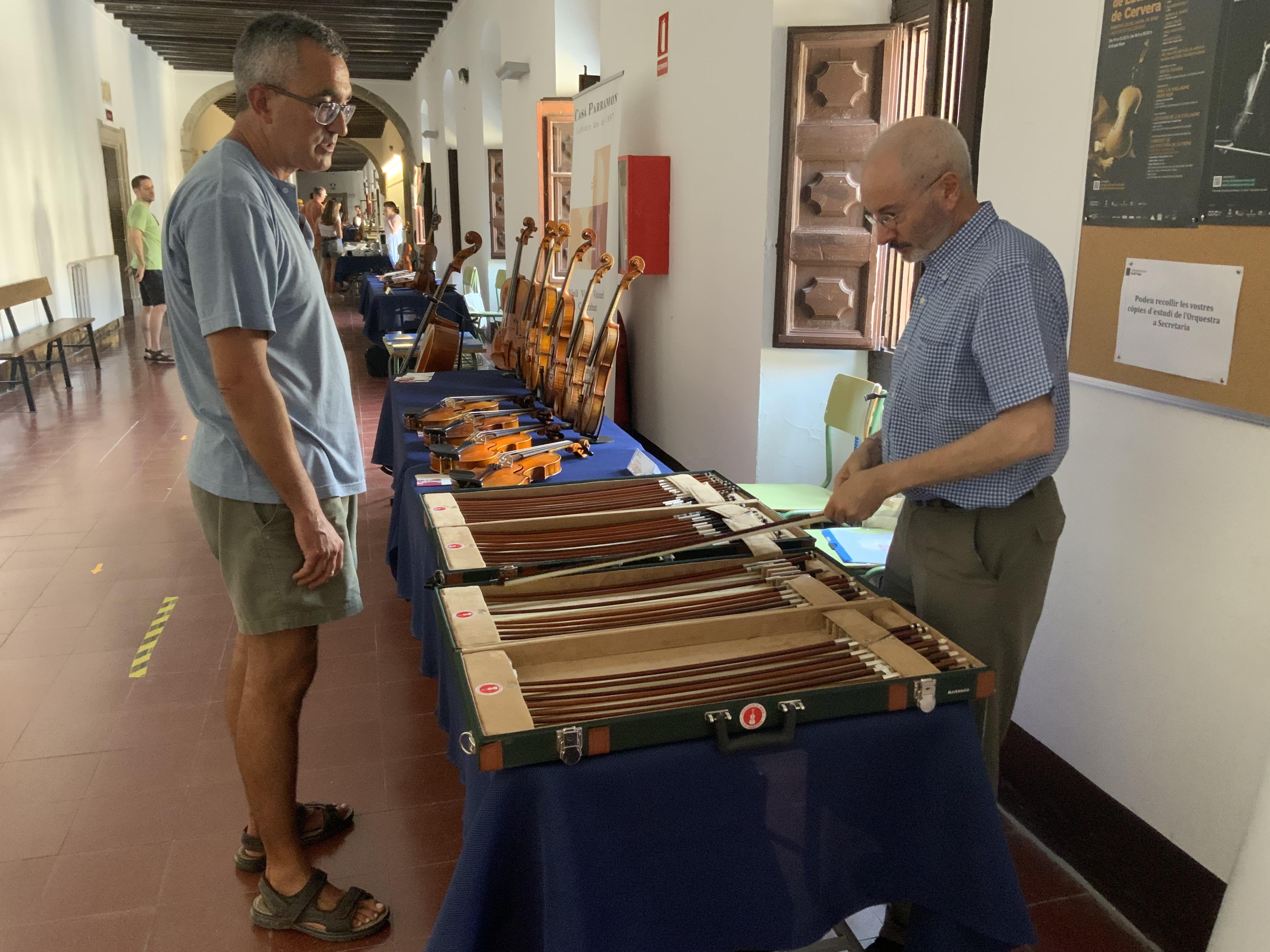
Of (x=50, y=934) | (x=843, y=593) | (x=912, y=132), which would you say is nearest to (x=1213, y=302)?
(x=912, y=132)

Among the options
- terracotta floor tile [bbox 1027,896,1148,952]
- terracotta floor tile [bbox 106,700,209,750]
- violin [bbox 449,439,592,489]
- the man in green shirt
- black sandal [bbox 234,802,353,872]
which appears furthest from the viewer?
the man in green shirt

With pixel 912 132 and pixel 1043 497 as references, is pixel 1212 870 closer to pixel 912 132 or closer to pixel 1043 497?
pixel 1043 497

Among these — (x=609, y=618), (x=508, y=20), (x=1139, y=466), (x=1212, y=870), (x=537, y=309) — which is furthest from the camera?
(x=508, y=20)

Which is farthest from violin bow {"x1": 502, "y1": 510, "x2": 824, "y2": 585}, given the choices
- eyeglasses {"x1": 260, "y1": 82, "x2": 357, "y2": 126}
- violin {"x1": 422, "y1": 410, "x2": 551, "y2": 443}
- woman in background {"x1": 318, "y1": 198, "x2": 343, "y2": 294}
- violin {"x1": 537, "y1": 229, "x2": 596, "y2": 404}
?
woman in background {"x1": 318, "y1": 198, "x2": 343, "y2": 294}

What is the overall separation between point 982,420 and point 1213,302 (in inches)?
23.9

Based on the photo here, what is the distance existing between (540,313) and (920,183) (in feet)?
8.42

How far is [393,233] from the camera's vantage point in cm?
1567

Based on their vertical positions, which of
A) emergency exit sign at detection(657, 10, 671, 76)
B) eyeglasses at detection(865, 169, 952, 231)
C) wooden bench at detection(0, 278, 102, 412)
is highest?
emergency exit sign at detection(657, 10, 671, 76)

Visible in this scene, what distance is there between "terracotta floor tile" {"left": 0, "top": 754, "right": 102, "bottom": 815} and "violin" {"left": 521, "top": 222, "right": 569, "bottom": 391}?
81.7 inches

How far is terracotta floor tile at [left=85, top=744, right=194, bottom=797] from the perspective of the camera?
2.72 meters

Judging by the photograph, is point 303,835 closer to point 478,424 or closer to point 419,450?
point 419,450

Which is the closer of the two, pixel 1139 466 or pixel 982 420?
pixel 982 420

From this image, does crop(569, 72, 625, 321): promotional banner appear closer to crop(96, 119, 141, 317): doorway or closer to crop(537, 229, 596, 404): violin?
crop(537, 229, 596, 404): violin

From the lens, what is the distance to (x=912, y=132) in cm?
172
